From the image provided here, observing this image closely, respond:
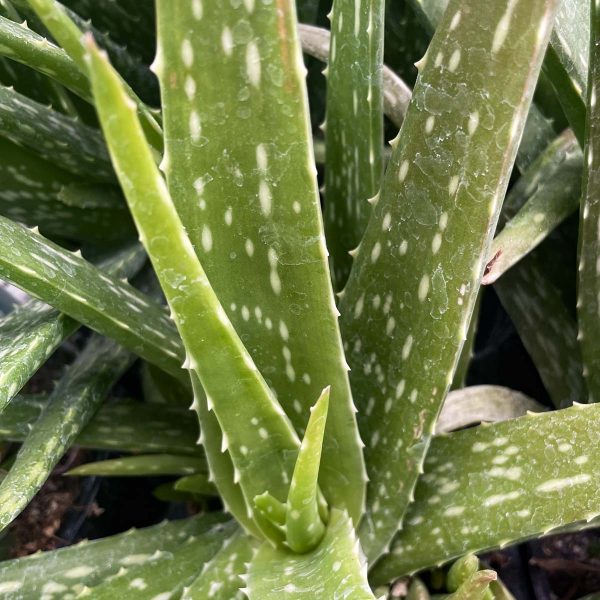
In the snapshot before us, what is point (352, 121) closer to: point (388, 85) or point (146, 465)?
point (388, 85)

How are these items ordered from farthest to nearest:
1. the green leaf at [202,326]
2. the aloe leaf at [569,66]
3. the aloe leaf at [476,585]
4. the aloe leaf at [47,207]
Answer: the aloe leaf at [47,207] → the aloe leaf at [569,66] → the aloe leaf at [476,585] → the green leaf at [202,326]

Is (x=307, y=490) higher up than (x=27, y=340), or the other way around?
(x=27, y=340)

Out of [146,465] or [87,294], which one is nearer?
[87,294]

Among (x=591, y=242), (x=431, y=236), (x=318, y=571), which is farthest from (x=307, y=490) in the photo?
(x=591, y=242)

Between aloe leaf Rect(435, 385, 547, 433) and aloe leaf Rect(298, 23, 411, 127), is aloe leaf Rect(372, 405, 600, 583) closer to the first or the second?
aloe leaf Rect(435, 385, 547, 433)

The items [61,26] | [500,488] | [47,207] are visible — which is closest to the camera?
[61,26]

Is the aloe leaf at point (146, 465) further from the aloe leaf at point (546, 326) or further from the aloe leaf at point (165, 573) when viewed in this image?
the aloe leaf at point (546, 326)

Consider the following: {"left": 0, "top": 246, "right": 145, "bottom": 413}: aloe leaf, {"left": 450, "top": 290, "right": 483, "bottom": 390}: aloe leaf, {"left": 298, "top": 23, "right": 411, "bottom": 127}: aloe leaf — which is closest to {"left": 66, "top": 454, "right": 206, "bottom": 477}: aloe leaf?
{"left": 0, "top": 246, "right": 145, "bottom": 413}: aloe leaf

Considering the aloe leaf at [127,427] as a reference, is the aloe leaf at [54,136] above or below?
above

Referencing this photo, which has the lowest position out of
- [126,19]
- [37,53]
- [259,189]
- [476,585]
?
[476,585]

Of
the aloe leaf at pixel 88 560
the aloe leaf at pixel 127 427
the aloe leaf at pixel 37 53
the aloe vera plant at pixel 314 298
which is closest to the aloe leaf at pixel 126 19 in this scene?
the aloe vera plant at pixel 314 298
